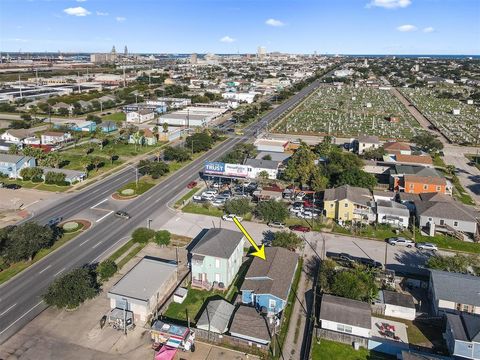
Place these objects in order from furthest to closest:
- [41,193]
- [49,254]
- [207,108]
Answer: [207,108] → [41,193] → [49,254]

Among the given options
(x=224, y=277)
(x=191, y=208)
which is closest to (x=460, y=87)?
(x=191, y=208)

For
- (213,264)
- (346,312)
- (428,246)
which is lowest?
(346,312)

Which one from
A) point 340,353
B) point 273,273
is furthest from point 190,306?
point 340,353

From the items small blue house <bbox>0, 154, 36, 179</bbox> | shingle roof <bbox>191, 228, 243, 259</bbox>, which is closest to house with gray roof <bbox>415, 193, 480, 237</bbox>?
shingle roof <bbox>191, 228, 243, 259</bbox>

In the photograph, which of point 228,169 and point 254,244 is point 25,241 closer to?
point 254,244

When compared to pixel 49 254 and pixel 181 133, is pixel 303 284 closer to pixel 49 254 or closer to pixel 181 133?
pixel 49 254

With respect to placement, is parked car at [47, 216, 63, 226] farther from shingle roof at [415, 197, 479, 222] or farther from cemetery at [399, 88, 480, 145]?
cemetery at [399, 88, 480, 145]
